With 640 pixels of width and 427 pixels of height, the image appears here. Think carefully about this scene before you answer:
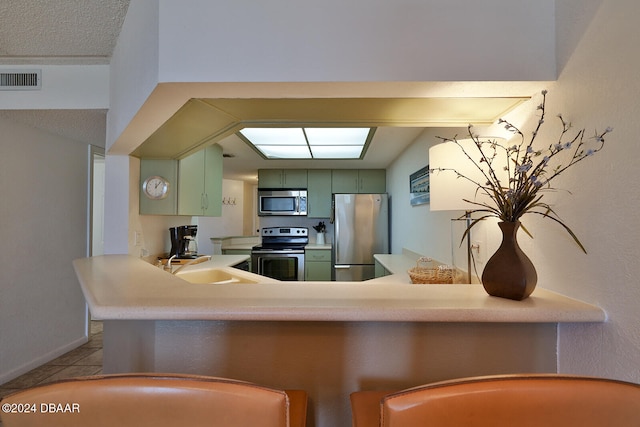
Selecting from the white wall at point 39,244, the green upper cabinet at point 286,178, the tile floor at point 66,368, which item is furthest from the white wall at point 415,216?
the white wall at point 39,244

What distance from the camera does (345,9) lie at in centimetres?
104

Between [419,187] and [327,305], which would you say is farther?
[419,187]

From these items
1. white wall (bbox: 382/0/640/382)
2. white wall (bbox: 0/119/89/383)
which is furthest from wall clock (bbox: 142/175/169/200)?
white wall (bbox: 382/0/640/382)

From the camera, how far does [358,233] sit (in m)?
3.90

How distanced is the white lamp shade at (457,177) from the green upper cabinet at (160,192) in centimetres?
205

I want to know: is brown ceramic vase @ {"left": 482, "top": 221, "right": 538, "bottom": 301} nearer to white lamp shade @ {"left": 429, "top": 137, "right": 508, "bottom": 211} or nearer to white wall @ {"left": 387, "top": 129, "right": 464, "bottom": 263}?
white lamp shade @ {"left": 429, "top": 137, "right": 508, "bottom": 211}

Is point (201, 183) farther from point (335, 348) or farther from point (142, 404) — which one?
point (142, 404)

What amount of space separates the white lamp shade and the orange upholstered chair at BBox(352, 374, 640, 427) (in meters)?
0.82

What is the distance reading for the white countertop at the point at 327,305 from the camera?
86cm

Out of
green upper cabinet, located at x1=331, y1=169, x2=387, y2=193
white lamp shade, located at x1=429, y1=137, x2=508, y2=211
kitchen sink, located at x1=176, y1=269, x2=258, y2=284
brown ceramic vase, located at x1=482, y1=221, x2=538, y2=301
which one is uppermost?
green upper cabinet, located at x1=331, y1=169, x2=387, y2=193

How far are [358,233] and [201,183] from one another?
6.78 feet

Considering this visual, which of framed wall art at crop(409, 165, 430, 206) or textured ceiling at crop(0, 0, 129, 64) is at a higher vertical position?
textured ceiling at crop(0, 0, 129, 64)

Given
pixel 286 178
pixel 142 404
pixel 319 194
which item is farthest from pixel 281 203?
pixel 142 404

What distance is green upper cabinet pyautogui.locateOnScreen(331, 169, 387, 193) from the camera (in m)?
4.33
